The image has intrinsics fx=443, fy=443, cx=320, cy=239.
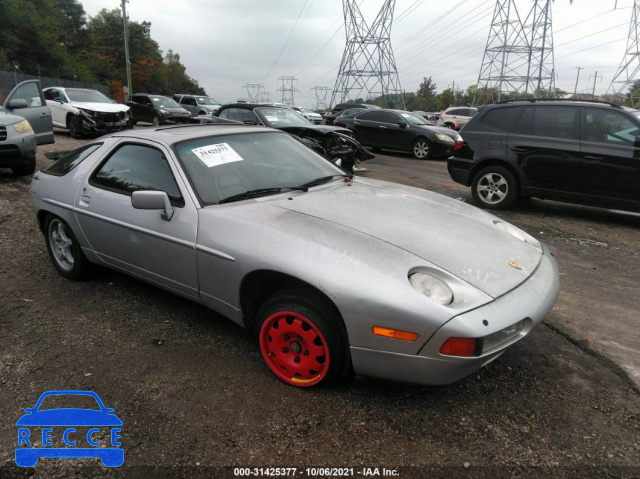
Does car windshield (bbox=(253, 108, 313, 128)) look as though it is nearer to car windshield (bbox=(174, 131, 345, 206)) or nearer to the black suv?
the black suv

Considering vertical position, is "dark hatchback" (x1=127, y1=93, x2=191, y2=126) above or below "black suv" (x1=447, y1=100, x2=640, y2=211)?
above

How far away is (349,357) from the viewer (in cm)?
227

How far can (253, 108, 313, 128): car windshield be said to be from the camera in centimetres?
991

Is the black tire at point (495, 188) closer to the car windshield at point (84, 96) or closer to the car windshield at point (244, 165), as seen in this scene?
the car windshield at point (244, 165)

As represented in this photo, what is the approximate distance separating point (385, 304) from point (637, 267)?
3.83 meters

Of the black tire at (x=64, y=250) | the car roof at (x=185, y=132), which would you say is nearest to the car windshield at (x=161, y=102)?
the black tire at (x=64, y=250)

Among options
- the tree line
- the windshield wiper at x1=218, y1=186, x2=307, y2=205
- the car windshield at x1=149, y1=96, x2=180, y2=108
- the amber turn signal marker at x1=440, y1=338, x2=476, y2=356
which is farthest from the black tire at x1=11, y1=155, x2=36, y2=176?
the tree line

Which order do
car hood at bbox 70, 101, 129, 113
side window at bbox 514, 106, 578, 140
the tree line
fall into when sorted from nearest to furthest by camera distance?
side window at bbox 514, 106, 578, 140 → car hood at bbox 70, 101, 129, 113 → the tree line

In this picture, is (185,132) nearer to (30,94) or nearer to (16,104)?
(16,104)

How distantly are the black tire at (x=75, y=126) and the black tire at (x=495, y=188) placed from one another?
1142 cm

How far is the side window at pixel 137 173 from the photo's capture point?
3.00 m

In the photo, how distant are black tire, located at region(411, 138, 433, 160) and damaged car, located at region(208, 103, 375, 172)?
3580mm

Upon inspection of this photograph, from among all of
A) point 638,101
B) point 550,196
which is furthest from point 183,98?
point 638,101

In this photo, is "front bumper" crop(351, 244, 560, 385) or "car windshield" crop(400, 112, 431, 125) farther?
"car windshield" crop(400, 112, 431, 125)
